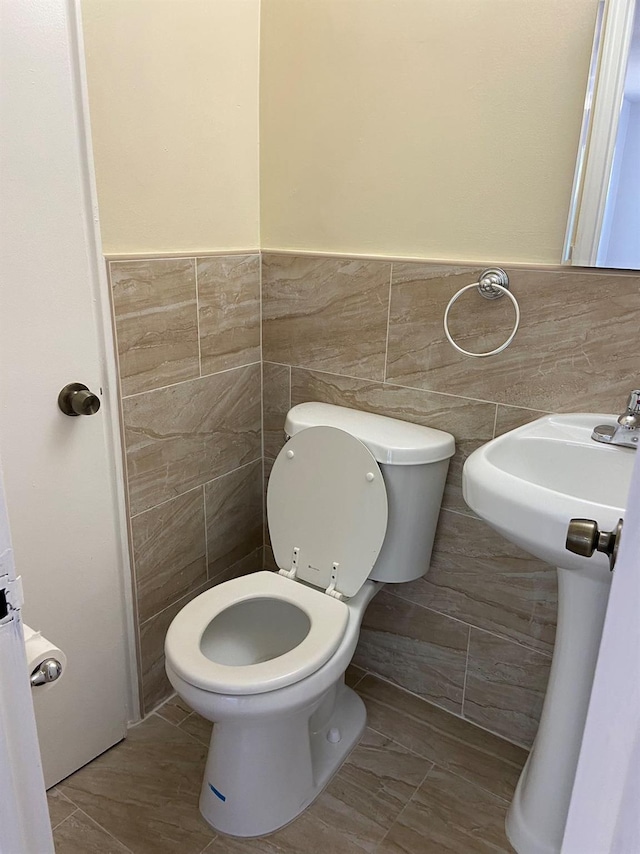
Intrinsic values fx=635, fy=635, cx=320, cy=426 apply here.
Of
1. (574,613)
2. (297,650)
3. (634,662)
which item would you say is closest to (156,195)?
(297,650)

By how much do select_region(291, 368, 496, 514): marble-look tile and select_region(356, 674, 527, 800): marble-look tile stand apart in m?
0.61

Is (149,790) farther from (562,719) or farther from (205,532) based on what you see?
(562,719)

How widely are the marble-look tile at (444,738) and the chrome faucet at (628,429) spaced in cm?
90

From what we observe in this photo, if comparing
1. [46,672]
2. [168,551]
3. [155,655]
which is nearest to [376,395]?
[168,551]

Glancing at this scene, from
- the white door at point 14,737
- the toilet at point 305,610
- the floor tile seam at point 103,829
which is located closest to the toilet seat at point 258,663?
the toilet at point 305,610

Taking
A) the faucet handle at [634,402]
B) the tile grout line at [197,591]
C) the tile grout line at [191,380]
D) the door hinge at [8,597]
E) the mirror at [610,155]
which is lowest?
the tile grout line at [197,591]

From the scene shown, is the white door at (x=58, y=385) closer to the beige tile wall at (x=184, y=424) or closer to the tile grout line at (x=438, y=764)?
Result: the beige tile wall at (x=184, y=424)

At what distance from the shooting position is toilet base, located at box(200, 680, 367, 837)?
4.53 ft

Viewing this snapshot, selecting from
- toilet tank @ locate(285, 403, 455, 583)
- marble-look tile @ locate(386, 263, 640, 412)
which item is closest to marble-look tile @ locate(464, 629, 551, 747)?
toilet tank @ locate(285, 403, 455, 583)

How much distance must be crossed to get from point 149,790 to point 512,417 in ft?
4.07

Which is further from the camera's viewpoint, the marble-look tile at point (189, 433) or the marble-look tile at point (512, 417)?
the marble-look tile at point (189, 433)

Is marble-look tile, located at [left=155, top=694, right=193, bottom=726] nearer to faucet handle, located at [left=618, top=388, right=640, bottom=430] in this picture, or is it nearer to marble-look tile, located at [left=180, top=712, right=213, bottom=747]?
marble-look tile, located at [left=180, top=712, right=213, bottom=747]

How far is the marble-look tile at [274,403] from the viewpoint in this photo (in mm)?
1869

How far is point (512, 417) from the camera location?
1483 millimetres
